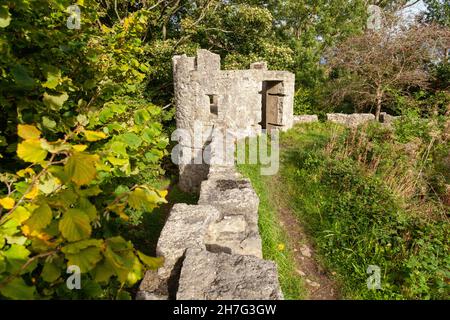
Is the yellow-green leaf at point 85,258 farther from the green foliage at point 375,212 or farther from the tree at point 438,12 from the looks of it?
the tree at point 438,12

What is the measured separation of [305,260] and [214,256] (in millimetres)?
2131

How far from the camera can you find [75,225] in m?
1.32

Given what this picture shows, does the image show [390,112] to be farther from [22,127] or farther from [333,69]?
[22,127]

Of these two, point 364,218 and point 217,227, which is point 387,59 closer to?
point 364,218

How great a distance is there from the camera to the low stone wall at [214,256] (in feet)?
7.82

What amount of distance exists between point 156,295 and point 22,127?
1767 millimetres

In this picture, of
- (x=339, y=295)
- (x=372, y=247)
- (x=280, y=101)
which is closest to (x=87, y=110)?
(x=339, y=295)

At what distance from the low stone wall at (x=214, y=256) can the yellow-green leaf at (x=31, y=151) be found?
1512 mm

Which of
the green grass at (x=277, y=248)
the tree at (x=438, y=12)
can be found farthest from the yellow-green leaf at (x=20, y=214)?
the tree at (x=438, y=12)

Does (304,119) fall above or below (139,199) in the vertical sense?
above

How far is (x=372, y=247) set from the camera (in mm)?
4254

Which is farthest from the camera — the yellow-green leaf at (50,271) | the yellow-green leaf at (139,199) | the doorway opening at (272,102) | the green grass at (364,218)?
the doorway opening at (272,102)

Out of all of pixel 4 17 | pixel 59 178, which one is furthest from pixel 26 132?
pixel 4 17

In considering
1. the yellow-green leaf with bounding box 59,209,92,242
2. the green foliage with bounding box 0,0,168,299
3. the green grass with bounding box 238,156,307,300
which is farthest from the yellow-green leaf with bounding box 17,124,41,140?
the green grass with bounding box 238,156,307,300
